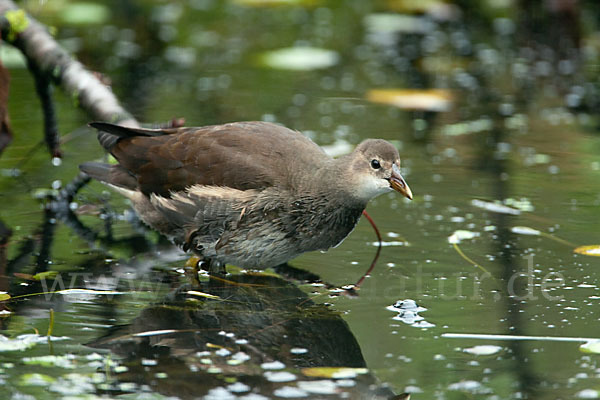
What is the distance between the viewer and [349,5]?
11.4m

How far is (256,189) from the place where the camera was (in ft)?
15.1

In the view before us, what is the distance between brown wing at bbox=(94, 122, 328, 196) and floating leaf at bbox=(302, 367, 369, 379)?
1.28 metres

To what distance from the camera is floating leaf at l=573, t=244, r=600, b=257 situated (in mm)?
4848

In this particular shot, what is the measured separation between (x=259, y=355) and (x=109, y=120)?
2394mm

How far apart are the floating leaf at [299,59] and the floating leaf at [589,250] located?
4.49m

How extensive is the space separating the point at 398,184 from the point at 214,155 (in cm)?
96

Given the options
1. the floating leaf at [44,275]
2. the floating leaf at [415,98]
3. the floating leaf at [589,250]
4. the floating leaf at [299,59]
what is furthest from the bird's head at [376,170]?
the floating leaf at [299,59]

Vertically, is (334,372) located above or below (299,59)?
below

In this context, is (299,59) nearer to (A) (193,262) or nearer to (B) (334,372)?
(A) (193,262)

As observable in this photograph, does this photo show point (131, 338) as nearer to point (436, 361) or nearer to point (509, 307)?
point (436, 361)

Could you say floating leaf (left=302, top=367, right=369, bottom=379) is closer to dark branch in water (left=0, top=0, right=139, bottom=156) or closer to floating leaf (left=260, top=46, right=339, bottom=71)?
dark branch in water (left=0, top=0, right=139, bottom=156)

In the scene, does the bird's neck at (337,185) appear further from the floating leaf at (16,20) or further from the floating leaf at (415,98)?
the floating leaf at (415,98)

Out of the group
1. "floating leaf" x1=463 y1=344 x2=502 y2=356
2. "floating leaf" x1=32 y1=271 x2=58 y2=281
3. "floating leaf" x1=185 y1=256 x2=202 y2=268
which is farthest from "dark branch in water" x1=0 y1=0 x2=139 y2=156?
"floating leaf" x1=463 y1=344 x2=502 y2=356

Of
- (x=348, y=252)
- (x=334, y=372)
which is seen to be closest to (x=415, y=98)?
(x=348, y=252)
